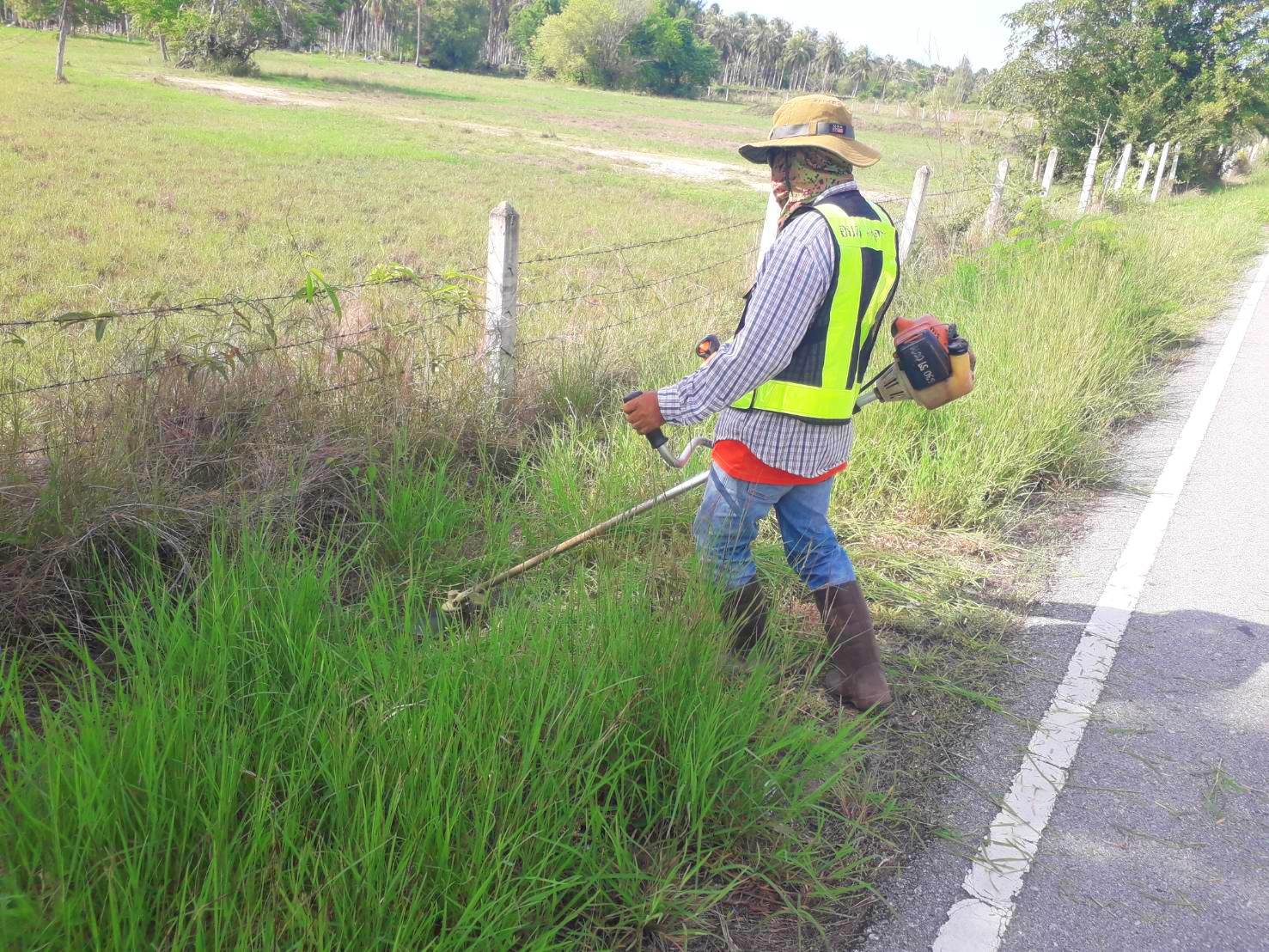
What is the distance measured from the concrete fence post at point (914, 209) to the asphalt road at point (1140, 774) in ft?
13.8

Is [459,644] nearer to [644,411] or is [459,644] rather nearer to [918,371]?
[644,411]

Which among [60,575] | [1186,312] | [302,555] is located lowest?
[60,575]

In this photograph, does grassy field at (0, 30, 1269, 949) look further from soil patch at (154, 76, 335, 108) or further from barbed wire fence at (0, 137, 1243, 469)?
soil patch at (154, 76, 335, 108)

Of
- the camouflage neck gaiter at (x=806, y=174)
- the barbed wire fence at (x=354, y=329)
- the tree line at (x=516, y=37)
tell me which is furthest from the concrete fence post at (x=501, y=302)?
the tree line at (x=516, y=37)

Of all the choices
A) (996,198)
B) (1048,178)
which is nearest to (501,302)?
(996,198)

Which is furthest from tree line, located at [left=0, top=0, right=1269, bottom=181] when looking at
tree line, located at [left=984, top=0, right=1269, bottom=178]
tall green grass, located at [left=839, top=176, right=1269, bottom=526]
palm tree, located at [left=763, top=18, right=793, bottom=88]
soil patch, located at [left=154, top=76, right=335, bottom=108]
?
palm tree, located at [left=763, top=18, right=793, bottom=88]

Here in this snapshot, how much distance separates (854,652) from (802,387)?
2.99ft

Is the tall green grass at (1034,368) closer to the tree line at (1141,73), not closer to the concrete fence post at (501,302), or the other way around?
the concrete fence post at (501,302)

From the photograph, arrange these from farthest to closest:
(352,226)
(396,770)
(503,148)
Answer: (503,148) < (352,226) < (396,770)

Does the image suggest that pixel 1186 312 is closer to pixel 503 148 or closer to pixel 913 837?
pixel 913 837

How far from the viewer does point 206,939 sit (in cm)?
172

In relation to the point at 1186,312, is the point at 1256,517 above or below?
below

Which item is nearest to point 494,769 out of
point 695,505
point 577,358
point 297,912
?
point 297,912

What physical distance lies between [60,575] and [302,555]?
31.9 inches
